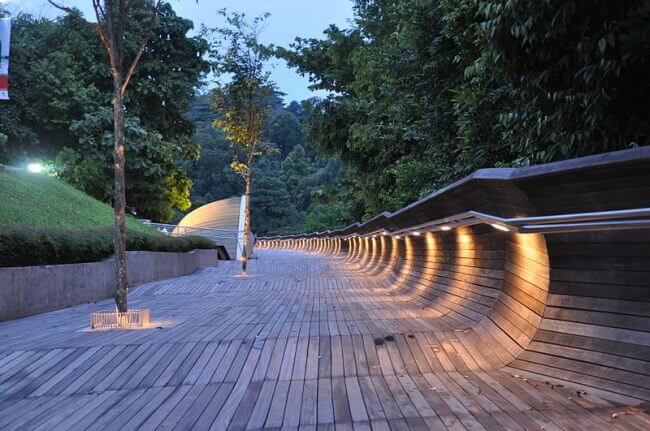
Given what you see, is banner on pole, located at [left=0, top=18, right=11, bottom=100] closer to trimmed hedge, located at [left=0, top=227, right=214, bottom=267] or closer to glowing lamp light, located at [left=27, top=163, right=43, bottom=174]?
trimmed hedge, located at [left=0, top=227, right=214, bottom=267]

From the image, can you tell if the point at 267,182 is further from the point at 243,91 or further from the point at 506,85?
the point at 506,85

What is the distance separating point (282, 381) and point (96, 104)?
20.9 m

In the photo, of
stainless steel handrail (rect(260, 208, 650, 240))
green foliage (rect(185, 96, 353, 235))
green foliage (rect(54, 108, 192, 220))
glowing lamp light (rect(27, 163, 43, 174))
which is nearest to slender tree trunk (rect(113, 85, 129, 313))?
stainless steel handrail (rect(260, 208, 650, 240))

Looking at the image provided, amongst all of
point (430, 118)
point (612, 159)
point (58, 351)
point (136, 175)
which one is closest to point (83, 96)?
point (136, 175)

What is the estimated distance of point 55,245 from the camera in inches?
357

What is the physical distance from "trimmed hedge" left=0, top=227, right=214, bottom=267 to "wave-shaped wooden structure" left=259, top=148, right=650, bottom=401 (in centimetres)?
648

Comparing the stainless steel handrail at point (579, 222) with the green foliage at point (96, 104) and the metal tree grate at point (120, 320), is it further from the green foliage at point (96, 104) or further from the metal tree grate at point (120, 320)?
the green foliage at point (96, 104)

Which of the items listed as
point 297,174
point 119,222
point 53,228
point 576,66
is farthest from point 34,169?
point 297,174

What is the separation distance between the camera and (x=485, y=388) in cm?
407

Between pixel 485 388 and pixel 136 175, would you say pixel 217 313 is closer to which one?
pixel 485 388

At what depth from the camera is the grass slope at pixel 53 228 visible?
8394 millimetres

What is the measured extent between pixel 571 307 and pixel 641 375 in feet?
2.46

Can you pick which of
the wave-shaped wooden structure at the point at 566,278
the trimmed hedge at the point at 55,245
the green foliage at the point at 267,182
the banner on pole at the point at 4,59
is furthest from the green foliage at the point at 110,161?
the green foliage at the point at 267,182

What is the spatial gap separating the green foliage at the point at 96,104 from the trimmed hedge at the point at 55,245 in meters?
9.70
